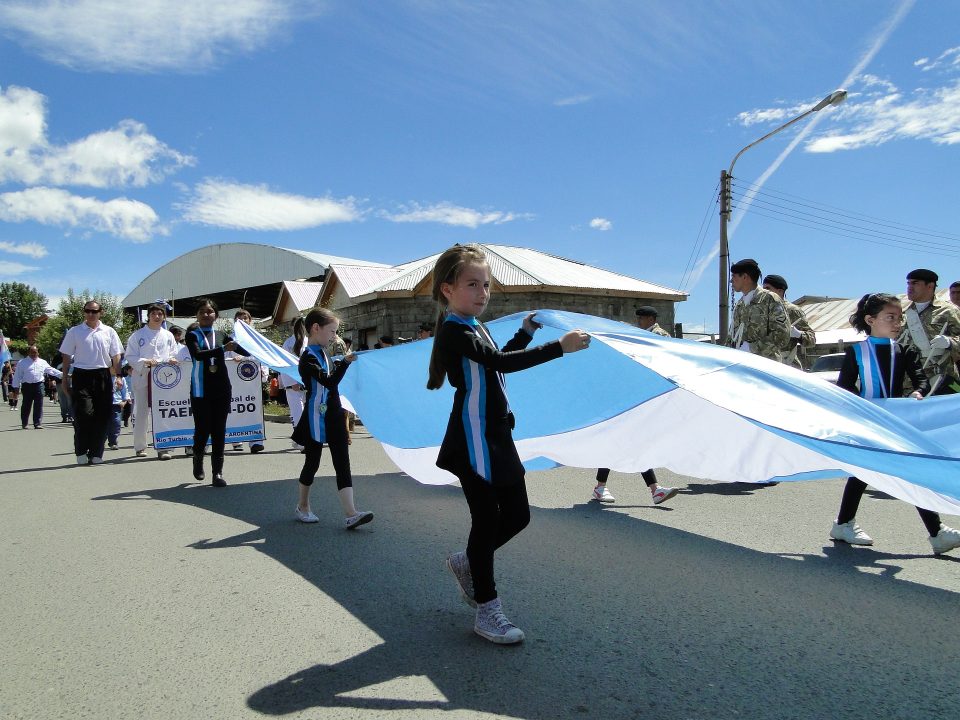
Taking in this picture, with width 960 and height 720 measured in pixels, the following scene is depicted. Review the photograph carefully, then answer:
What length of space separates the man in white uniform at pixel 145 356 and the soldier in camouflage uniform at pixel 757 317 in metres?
7.56

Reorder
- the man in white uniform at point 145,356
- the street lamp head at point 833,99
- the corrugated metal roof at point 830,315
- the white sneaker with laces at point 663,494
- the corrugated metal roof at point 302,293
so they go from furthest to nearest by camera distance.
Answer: the corrugated metal roof at point 302,293 → the corrugated metal roof at point 830,315 → the street lamp head at point 833,99 → the man in white uniform at point 145,356 → the white sneaker with laces at point 663,494

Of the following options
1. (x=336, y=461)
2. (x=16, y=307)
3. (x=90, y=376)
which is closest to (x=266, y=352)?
(x=336, y=461)

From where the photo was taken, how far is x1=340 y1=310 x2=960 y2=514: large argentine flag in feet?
12.3

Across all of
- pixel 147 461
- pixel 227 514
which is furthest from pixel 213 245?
pixel 227 514

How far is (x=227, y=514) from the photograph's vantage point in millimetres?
6207

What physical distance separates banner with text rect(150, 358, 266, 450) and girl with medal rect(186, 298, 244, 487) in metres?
2.67

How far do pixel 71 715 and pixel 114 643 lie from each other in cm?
70

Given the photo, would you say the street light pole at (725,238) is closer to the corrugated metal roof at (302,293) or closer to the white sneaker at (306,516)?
the white sneaker at (306,516)

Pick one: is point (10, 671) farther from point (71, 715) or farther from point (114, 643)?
point (71, 715)

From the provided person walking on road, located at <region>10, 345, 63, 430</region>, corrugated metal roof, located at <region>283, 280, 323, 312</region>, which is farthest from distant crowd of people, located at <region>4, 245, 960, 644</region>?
corrugated metal roof, located at <region>283, 280, 323, 312</region>

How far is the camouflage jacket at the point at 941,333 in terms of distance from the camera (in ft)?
22.5

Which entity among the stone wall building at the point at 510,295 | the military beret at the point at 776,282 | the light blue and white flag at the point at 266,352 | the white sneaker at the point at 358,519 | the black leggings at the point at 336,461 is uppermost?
the stone wall building at the point at 510,295

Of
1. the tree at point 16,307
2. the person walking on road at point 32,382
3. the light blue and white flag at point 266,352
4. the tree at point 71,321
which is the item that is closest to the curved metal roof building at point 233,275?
the tree at point 71,321

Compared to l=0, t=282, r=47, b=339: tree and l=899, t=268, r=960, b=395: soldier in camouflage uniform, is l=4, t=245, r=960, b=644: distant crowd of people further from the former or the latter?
l=0, t=282, r=47, b=339: tree
